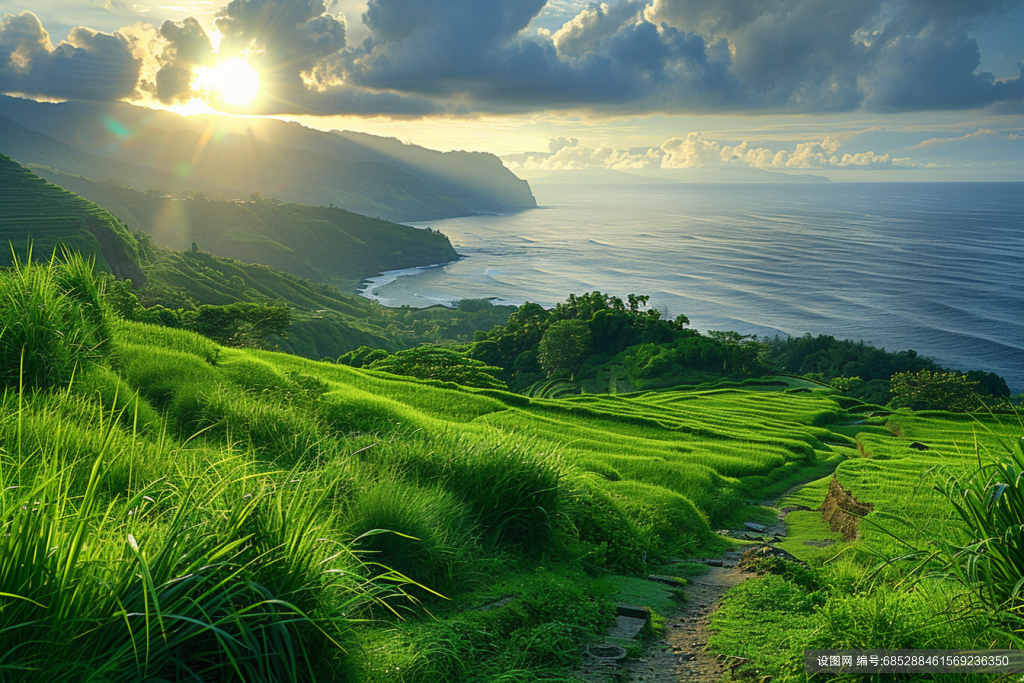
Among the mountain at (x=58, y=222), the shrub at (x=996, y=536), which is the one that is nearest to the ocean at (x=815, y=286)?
the mountain at (x=58, y=222)

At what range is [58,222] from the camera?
101 meters

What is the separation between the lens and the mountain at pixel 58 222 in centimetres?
9631

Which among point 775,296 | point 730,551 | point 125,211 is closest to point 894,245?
point 775,296

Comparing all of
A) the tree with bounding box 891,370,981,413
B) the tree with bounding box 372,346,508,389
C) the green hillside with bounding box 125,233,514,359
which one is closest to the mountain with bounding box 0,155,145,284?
the green hillside with bounding box 125,233,514,359

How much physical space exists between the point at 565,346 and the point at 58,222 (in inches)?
3307

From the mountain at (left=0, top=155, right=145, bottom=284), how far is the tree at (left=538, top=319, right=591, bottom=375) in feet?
219

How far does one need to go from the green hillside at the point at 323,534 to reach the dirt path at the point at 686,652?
0.35 m

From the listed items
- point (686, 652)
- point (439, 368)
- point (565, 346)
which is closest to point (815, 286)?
point (565, 346)

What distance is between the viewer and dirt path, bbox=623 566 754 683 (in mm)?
6059

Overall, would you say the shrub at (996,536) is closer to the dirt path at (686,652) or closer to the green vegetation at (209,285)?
the dirt path at (686,652)

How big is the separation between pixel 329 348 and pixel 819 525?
328 ft

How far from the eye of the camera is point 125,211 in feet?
653

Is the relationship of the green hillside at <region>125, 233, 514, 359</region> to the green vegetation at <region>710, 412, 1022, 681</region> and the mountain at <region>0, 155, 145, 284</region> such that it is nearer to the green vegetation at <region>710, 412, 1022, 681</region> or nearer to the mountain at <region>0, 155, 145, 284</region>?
the mountain at <region>0, 155, 145, 284</region>

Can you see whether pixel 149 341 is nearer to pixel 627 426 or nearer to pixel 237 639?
pixel 237 639
